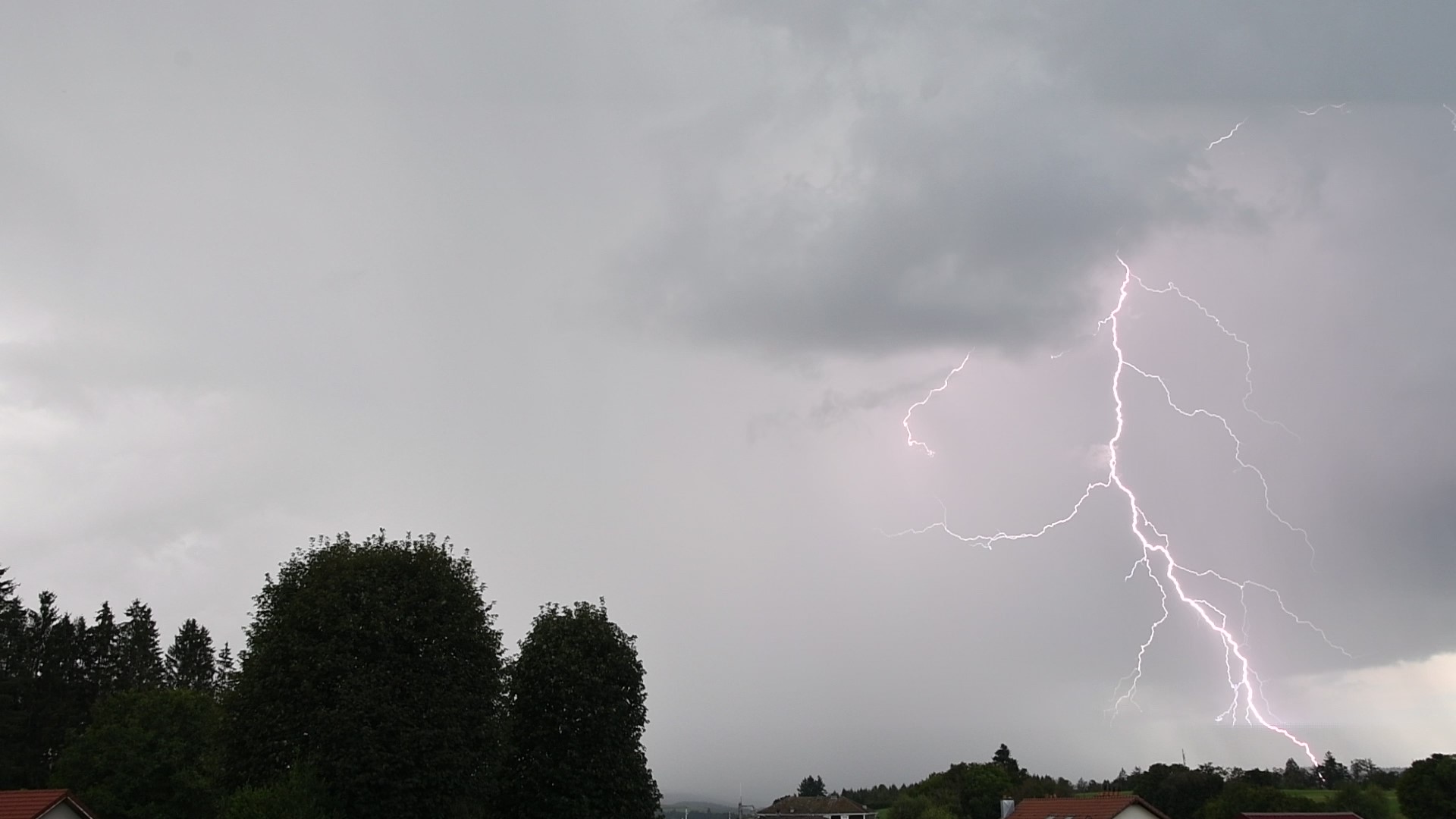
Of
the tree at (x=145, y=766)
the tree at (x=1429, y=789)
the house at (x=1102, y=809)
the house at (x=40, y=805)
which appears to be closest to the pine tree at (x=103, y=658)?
the tree at (x=145, y=766)

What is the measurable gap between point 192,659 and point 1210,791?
A: 313 feet

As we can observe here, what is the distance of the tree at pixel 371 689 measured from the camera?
37.1m

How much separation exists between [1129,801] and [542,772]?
108 ft

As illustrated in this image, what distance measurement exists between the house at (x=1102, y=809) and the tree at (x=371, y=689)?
34.5m

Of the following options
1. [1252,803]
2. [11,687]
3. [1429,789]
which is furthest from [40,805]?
[1429,789]

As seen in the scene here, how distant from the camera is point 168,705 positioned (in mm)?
58781

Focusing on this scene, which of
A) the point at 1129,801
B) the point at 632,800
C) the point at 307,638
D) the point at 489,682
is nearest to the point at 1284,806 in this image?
the point at 1129,801

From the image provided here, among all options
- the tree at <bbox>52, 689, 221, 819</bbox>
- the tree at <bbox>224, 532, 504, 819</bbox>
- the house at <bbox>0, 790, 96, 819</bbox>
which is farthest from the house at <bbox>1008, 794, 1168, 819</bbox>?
the house at <bbox>0, 790, 96, 819</bbox>

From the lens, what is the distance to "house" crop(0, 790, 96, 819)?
122 ft

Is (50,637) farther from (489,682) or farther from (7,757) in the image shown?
(489,682)

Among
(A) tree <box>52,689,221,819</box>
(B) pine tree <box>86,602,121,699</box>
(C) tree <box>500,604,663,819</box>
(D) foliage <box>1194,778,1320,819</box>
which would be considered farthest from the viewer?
(D) foliage <box>1194,778,1320,819</box>

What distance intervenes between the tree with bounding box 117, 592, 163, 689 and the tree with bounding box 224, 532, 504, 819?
4386 centimetres

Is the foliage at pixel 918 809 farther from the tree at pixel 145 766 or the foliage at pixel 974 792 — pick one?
the tree at pixel 145 766

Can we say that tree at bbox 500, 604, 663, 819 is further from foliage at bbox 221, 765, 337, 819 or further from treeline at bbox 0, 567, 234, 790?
treeline at bbox 0, 567, 234, 790
